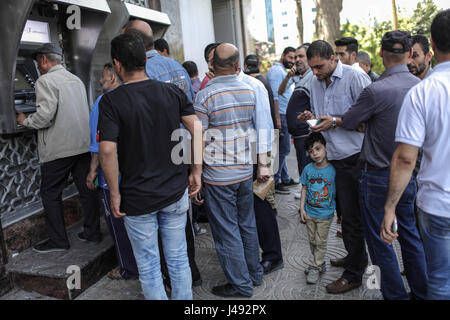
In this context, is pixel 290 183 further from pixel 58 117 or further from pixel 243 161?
pixel 58 117

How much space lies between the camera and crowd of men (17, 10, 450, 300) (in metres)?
2.10

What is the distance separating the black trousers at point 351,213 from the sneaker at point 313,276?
0.23 metres

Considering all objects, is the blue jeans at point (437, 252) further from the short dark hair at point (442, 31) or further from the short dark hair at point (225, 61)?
the short dark hair at point (225, 61)

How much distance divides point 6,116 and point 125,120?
173 cm

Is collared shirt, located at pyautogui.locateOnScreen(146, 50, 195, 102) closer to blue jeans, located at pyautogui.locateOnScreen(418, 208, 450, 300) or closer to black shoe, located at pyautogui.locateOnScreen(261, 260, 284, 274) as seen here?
black shoe, located at pyautogui.locateOnScreen(261, 260, 284, 274)

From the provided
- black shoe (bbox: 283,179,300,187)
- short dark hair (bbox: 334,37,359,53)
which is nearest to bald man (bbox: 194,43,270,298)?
short dark hair (bbox: 334,37,359,53)

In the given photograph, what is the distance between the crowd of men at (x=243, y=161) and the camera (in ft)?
6.89

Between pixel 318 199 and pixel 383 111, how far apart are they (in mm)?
978

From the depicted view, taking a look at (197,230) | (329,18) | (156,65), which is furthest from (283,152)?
(329,18)

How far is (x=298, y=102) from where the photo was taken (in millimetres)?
4191

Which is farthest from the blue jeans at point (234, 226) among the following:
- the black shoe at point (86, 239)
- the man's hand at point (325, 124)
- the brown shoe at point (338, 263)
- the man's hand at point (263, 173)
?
the black shoe at point (86, 239)

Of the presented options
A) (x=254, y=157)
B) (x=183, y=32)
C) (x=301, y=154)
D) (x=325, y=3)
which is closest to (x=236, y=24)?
(x=183, y=32)

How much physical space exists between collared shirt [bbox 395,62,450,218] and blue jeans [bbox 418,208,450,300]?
2.2 inches
